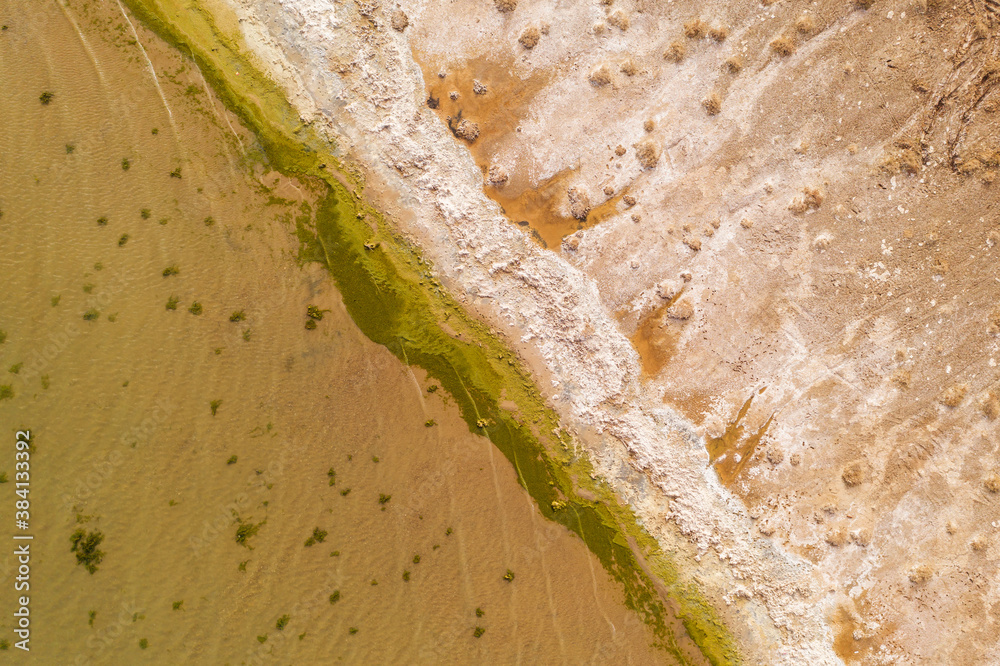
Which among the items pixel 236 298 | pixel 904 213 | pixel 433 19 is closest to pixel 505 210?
pixel 433 19

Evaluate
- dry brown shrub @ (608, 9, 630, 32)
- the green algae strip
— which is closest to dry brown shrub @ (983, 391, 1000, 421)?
the green algae strip

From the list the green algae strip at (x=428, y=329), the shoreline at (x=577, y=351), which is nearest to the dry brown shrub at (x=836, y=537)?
the shoreline at (x=577, y=351)

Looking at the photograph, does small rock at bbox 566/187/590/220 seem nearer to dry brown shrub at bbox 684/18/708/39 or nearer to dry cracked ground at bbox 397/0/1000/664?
dry cracked ground at bbox 397/0/1000/664

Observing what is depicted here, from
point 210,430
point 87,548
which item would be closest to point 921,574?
point 210,430

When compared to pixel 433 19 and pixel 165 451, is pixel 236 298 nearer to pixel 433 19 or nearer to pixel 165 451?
pixel 165 451

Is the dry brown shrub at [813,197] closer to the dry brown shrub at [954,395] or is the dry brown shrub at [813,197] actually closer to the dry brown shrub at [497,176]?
the dry brown shrub at [954,395]

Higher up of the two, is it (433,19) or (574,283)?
(433,19)
